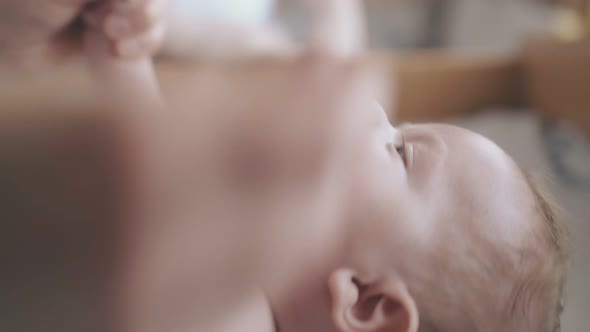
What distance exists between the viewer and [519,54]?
0.87 metres

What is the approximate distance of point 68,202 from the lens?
11cm

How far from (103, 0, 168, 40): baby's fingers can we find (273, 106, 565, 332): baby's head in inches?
4.5

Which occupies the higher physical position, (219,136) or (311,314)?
(219,136)

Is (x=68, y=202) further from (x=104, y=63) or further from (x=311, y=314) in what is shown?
(x=311, y=314)

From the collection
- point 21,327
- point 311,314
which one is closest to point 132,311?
point 21,327

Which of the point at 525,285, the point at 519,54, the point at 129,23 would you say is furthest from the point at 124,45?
the point at 519,54

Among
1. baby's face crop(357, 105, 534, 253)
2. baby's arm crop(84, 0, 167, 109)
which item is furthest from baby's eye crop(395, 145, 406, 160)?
baby's arm crop(84, 0, 167, 109)

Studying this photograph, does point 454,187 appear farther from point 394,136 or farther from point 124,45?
point 124,45

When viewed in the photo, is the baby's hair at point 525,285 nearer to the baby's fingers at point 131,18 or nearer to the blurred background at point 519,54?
the blurred background at point 519,54

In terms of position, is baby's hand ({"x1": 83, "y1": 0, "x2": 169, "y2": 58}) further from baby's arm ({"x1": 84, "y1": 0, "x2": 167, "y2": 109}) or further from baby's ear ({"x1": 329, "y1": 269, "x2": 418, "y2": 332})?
baby's ear ({"x1": 329, "y1": 269, "x2": 418, "y2": 332})

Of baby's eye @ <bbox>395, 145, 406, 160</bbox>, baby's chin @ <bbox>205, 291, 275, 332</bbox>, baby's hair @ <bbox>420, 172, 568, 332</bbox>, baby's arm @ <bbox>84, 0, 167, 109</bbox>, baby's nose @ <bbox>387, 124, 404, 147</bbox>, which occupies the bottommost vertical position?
baby's hair @ <bbox>420, 172, 568, 332</bbox>

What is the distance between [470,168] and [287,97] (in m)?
0.17

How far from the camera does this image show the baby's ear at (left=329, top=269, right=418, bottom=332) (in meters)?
0.27

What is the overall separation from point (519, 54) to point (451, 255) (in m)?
0.69
